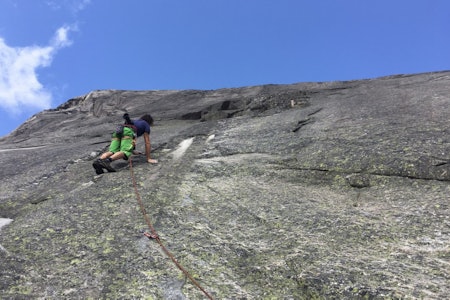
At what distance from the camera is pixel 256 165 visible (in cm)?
957

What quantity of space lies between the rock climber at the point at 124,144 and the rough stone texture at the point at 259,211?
393 millimetres

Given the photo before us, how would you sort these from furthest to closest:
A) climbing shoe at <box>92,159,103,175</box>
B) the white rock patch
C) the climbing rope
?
the white rock patch
climbing shoe at <box>92,159,103,175</box>
the climbing rope

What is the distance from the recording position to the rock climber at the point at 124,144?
10258mm

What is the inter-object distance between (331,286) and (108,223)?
4.27 meters

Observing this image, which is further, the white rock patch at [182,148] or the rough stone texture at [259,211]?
the white rock patch at [182,148]

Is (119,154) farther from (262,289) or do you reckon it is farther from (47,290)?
(262,289)

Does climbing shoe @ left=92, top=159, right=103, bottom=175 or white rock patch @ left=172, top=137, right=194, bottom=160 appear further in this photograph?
white rock patch @ left=172, top=137, right=194, bottom=160

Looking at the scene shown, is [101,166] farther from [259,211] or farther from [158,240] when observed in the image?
[259,211]

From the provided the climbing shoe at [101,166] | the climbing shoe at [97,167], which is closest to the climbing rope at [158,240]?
the climbing shoe at [101,166]

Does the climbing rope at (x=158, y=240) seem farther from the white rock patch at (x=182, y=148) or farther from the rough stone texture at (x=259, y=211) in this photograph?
the white rock patch at (x=182, y=148)

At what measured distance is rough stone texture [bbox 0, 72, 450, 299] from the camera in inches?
212

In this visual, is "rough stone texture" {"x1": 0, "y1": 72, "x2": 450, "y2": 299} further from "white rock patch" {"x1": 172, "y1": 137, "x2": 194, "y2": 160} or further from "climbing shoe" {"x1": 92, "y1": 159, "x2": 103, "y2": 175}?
"climbing shoe" {"x1": 92, "y1": 159, "x2": 103, "y2": 175}

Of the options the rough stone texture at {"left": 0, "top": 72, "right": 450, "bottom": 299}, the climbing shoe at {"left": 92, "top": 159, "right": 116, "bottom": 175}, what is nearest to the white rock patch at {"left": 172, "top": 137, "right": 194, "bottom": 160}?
the rough stone texture at {"left": 0, "top": 72, "right": 450, "bottom": 299}

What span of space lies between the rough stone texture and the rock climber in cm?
39
